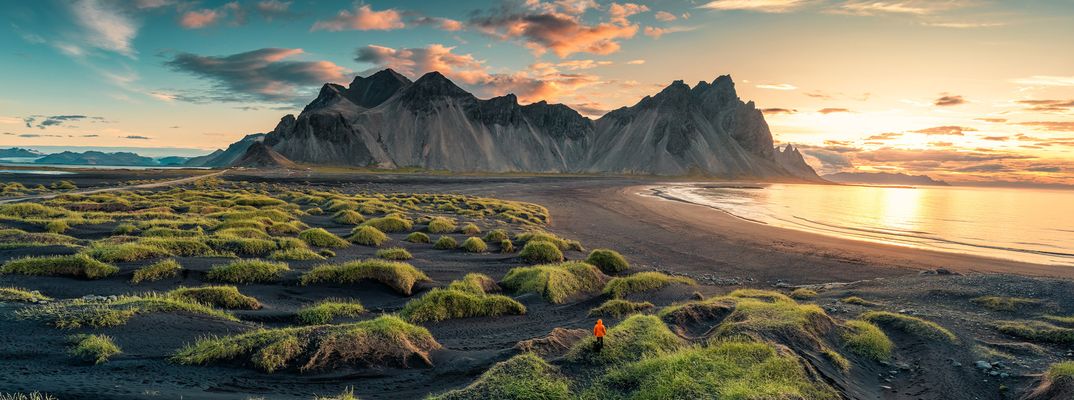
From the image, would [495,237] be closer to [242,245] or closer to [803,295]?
[242,245]

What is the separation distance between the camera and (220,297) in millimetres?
13539

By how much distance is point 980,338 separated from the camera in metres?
12.9

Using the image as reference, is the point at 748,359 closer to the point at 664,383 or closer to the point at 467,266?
the point at 664,383

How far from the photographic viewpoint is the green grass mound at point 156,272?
15.8 m

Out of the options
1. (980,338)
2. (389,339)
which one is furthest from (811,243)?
(389,339)

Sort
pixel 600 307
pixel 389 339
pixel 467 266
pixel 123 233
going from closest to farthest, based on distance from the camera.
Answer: pixel 389 339, pixel 600 307, pixel 467 266, pixel 123 233

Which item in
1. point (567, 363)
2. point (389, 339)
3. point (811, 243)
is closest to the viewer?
point (567, 363)

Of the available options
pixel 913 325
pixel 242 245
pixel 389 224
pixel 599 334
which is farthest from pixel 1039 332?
pixel 389 224

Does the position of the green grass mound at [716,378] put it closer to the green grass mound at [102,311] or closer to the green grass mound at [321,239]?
the green grass mound at [102,311]

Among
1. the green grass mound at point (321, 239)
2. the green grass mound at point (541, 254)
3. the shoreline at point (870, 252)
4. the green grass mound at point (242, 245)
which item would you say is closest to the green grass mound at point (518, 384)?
the green grass mound at point (541, 254)

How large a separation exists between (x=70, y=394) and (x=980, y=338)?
1953 centimetres

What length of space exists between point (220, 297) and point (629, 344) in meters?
11.5

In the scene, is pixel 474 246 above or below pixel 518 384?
below

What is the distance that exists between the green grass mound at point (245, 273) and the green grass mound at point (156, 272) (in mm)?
1185
